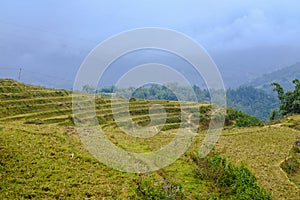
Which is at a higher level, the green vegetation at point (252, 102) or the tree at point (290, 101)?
the green vegetation at point (252, 102)

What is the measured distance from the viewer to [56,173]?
10.9 metres

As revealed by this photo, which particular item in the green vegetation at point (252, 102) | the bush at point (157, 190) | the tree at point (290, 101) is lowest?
the bush at point (157, 190)

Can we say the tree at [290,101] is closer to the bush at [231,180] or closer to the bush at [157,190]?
the bush at [231,180]

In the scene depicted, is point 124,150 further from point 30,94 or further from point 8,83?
point 8,83

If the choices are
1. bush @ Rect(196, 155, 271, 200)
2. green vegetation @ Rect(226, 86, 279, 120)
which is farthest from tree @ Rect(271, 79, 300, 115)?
green vegetation @ Rect(226, 86, 279, 120)

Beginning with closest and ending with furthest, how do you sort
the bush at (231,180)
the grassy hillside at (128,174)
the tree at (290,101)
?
the grassy hillside at (128,174)
the bush at (231,180)
the tree at (290,101)

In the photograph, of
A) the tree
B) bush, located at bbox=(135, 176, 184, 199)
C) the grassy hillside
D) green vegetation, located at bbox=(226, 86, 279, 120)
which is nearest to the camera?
bush, located at bbox=(135, 176, 184, 199)

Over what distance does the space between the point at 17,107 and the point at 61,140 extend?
637 inches

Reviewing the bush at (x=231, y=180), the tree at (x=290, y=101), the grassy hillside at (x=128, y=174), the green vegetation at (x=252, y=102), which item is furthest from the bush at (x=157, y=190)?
the green vegetation at (x=252, y=102)

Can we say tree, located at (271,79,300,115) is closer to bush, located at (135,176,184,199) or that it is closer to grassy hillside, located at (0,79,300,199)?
grassy hillside, located at (0,79,300,199)

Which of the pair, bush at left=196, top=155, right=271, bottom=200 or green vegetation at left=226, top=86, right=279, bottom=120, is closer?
bush at left=196, top=155, right=271, bottom=200

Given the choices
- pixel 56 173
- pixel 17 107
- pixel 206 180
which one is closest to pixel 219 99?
pixel 206 180

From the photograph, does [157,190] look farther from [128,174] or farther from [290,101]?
[290,101]

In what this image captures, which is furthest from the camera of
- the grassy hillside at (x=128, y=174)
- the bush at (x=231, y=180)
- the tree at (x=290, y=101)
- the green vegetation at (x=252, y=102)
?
the green vegetation at (x=252, y=102)
